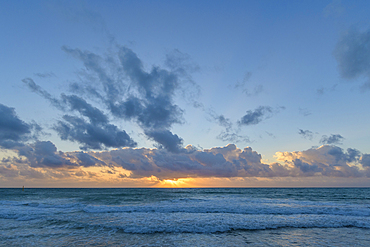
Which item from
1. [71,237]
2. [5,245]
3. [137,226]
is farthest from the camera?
[137,226]

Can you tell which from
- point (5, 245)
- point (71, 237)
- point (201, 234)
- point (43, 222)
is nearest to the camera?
point (5, 245)

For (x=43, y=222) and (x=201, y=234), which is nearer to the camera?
(x=201, y=234)

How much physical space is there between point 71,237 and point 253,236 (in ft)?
42.2

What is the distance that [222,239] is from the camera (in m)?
13.3

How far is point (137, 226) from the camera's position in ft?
55.6

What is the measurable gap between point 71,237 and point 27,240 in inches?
102

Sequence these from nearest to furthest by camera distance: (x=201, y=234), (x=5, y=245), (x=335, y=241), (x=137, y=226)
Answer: (x=5, y=245) → (x=335, y=241) → (x=201, y=234) → (x=137, y=226)

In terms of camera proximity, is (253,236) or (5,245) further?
(253,236)

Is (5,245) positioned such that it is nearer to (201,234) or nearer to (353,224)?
(201,234)

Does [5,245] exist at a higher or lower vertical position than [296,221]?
higher

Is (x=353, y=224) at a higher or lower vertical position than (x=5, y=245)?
lower

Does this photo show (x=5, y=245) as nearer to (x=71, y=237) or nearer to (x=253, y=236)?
(x=71, y=237)

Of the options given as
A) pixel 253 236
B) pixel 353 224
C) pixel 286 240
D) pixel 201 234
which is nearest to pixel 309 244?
pixel 286 240

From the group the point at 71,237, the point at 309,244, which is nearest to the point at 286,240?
the point at 309,244
